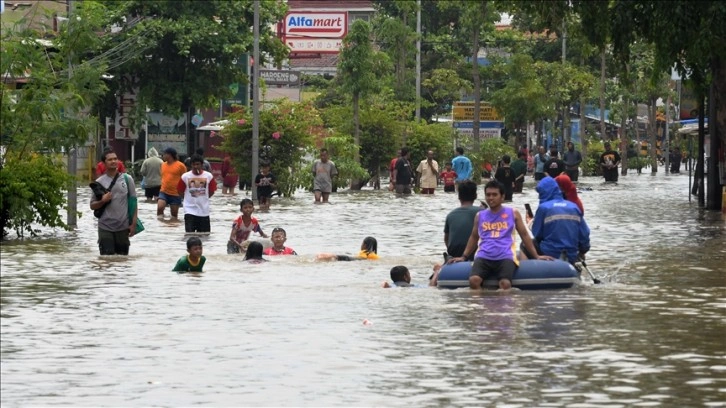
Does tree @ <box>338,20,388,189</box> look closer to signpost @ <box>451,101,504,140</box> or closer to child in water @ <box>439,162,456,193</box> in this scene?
child in water @ <box>439,162,456,193</box>

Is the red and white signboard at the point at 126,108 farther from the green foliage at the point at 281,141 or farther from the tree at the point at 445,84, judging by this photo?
the tree at the point at 445,84

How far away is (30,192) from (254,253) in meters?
5.92

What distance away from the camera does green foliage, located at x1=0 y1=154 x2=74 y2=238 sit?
27.1 m

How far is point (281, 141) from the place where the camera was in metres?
49.1

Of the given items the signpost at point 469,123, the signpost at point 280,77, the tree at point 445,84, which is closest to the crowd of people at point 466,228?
the signpost at point 280,77

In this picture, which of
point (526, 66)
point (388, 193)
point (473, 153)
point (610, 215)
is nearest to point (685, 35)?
point (610, 215)

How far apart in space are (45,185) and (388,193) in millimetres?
25381

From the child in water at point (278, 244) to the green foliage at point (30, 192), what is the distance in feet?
17.1

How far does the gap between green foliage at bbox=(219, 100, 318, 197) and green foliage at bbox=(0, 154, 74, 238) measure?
67.5 ft

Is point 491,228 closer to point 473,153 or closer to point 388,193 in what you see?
point 388,193

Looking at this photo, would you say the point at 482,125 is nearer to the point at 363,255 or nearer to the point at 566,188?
the point at 363,255

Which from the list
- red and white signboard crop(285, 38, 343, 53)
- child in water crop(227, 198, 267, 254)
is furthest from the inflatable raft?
red and white signboard crop(285, 38, 343, 53)

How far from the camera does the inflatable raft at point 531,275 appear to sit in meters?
18.4

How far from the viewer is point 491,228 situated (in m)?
18.1
